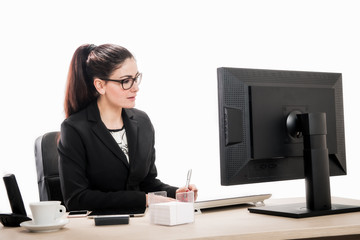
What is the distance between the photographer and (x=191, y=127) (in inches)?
158

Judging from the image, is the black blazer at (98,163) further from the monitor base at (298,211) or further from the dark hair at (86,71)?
the monitor base at (298,211)

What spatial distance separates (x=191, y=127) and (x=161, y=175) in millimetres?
490

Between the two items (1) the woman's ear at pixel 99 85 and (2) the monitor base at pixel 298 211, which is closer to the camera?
(2) the monitor base at pixel 298 211

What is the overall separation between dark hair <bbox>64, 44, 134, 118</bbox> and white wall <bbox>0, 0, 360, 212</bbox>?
1.12m

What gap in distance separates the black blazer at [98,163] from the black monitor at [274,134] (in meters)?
0.70

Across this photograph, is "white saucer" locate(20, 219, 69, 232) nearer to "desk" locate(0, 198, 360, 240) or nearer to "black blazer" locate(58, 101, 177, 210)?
"desk" locate(0, 198, 360, 240)

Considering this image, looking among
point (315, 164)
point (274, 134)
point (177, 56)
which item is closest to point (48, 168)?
point (274, 134)

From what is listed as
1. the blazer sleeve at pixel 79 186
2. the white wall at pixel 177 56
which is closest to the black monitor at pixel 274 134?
the blazer sleeve at pixel 79 186

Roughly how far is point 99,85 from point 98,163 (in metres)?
0.43

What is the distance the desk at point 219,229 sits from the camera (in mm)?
1299

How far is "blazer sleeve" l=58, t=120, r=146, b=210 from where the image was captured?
2.16 m

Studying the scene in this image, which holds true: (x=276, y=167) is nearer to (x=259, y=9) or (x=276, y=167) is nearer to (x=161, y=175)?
(x=161, y=175)

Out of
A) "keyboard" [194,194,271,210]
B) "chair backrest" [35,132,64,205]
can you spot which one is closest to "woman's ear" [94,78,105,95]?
"chair backrest" [35,132,64,205]

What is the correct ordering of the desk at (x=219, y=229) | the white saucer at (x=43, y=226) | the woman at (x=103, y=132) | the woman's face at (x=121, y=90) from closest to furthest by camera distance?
the desk at (x=219, y=229)
the white saucer at (x=43, y=226)
the woman at (x=103, y=132)
the woman's face at (x=121, y=90)
